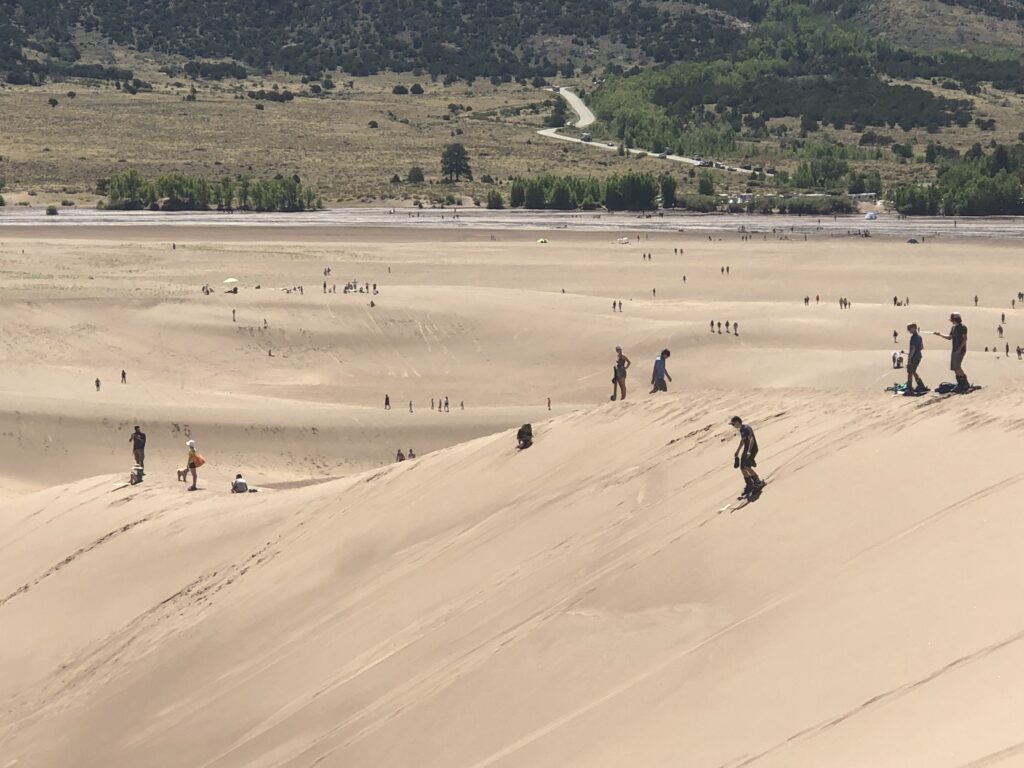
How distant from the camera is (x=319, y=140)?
119750 mm

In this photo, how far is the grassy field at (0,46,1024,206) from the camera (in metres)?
103

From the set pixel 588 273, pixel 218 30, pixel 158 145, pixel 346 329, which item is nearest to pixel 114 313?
pixel 346 329

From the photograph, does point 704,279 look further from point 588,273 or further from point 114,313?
point 114,313

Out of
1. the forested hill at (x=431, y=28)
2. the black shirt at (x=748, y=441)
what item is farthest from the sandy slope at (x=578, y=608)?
the forested hill at (x=431, y=28)

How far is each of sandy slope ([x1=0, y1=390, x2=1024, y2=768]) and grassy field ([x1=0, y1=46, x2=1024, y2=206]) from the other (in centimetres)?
7924

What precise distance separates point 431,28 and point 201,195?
8686 centimetres

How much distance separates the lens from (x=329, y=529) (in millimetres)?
16609

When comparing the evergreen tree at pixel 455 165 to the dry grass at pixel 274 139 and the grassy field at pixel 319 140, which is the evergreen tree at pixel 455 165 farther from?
the grassy field at pixel 319 140

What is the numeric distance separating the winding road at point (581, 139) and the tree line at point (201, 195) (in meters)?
28.1

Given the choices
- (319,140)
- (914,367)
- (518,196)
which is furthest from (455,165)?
(914,367)

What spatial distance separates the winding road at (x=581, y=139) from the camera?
4331 inches

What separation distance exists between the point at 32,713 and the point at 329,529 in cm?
329

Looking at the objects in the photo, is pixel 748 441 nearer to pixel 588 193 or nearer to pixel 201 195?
pixel 588 193

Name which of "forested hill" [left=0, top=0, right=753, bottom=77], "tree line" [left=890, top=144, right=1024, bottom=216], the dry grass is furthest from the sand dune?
"forested hill" [left=0, top=0, right=753, bottom=77]
